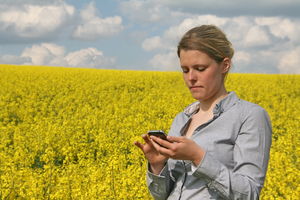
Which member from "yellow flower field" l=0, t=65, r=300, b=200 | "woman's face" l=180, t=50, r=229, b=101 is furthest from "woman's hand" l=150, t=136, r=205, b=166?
"yellow flower field" l=0, t=65, r=300, b=200

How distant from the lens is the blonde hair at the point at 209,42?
2078mm

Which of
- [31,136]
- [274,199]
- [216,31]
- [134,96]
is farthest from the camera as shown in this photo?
[134,96]

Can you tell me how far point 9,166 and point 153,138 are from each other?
488cm

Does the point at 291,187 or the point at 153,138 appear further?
the point at 291,187

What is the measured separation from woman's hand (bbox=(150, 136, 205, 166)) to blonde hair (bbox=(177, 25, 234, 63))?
45 cm

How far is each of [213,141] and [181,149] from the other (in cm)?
27

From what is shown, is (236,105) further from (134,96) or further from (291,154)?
(134,96)

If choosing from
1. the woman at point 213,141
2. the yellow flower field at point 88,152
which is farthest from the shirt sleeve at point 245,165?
the yellow flower field at point 88,152

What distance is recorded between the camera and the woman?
1.95m

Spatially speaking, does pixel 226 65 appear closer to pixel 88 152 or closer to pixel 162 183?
pixel 162 183

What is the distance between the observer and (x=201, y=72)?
6.95 feet

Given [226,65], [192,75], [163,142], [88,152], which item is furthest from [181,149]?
[88,152]

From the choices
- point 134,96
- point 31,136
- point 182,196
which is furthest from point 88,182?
point 134,96

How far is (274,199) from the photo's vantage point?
5633mm
